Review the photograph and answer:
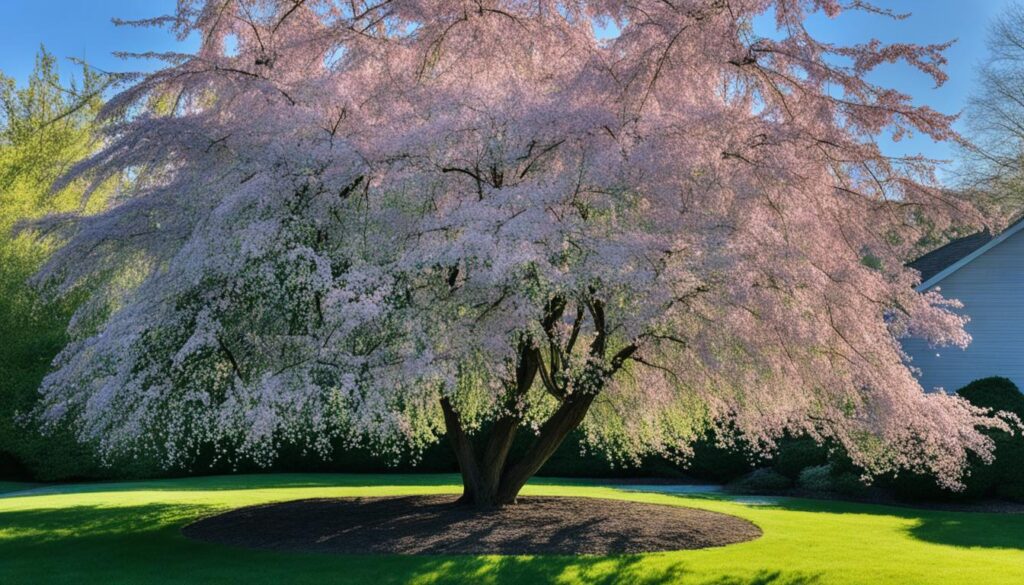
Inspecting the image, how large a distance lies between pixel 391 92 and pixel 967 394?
1525 cm

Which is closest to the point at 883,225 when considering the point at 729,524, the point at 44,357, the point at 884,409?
the point at 884,409

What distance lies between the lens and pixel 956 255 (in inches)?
1000

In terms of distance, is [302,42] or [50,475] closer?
[302,42]

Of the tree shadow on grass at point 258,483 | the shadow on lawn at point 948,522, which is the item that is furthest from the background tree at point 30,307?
the shadow on lawn at point 948,522

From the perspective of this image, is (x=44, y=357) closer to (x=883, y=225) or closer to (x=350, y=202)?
(x=350, y=202)

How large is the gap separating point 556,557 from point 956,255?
59.9 feet

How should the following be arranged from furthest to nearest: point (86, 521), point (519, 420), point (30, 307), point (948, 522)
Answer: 1. point (30, 307)
2. point (948, 522)
3. point (86, 521)
4. point (519, 420)

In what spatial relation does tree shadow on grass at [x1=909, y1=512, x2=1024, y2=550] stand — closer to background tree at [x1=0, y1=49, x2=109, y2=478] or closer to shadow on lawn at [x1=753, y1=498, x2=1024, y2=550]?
shadow on lawn at [x1=753, y1=498, x2=1024, y2=550]

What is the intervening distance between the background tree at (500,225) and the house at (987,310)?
12.4 metres

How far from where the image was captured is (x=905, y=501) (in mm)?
19234

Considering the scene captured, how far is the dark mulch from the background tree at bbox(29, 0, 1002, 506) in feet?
5.74

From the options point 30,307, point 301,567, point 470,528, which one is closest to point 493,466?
point 470,528

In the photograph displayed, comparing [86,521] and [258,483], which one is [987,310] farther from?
[86,521]

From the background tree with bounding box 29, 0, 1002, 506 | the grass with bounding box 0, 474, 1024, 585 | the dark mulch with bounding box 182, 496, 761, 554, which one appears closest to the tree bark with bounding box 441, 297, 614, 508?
the background tree with bounding box 29, 0, 1002, 506
